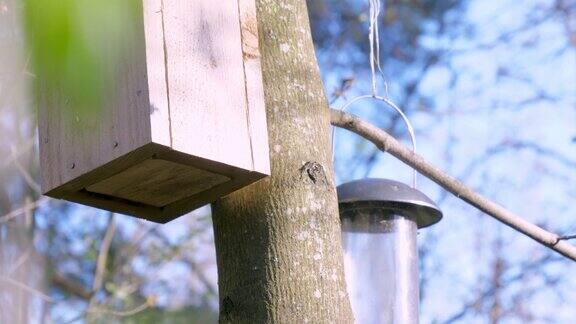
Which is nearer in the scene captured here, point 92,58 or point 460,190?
point 92,58

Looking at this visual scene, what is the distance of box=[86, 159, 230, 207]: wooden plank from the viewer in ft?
5.61

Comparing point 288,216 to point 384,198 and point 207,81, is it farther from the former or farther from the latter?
point 384,198

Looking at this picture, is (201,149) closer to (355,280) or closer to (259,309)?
(259,309)

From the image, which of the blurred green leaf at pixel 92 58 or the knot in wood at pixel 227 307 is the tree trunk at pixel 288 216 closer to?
the knot in wood at pixel 227 307

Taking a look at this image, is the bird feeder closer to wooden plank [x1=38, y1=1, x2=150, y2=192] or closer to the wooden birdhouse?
the wooden birdhouse

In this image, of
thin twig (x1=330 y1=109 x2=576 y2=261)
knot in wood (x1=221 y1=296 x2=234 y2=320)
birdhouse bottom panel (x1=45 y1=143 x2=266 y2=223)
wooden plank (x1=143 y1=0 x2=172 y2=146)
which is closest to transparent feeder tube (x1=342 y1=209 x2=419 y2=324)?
thin twig (x1=330 y1=109 x2=576 y2=261)

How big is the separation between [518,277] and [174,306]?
7.73 feet

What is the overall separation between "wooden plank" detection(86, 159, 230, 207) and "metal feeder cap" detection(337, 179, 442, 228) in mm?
419

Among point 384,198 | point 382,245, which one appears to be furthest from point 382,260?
point 384,198

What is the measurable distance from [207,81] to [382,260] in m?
0.65

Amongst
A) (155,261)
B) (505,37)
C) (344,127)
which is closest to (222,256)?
(344,127)

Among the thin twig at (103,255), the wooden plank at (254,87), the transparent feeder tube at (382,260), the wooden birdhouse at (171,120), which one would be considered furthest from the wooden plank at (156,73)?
the thin twig at (103,255)

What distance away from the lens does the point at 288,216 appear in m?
1.63

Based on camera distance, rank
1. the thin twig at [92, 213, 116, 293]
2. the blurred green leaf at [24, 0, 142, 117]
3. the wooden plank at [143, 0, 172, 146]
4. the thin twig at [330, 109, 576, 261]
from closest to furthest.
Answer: the blurred green leaf at [24, 0, 142, 117] → the wooden plank at [143, 0, 172, 146] → the thin twig at [330, 109, 576, 261] → the thin twig at [92, 213, 116, 293]
